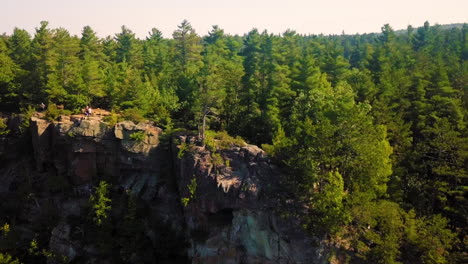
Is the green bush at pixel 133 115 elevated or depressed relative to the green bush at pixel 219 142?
elevated

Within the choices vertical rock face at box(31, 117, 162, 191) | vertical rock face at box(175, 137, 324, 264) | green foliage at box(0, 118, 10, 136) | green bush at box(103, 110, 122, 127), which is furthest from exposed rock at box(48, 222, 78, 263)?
green foliage at box(0, 118, 10, 136)

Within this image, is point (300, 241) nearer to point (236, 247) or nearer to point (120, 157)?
point (236, 247)

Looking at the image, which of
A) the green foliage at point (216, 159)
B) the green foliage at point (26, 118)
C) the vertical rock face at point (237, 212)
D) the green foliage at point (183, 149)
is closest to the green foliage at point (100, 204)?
the vertical rock face at point (237, 212)

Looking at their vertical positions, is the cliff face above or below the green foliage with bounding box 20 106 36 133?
below

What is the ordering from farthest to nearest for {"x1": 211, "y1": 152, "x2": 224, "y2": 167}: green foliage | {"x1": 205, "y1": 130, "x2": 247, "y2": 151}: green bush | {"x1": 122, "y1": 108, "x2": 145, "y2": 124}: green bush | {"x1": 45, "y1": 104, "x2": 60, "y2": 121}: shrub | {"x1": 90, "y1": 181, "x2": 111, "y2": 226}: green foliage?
{"x1": 45, "y1": 104, "x2": 60, "y2": 121}: shrub
{"x1": 122, "y1": 108, "x2": 145, "y2": 124}: green bush
{"x1": 90, "y1": 181, "x2": 111, "y2": 226}: green foliage
{"x1": 205, "y1": 130, "x2": 247, "y2": 151}: green bush
{"x1": 211, "y1": 152, "x2": 224, "y2": 167}: green foliage

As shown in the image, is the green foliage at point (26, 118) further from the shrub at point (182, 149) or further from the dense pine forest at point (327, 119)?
the shrub at point (182, 149)

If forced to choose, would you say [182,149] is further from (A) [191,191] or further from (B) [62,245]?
(B) [62,245]

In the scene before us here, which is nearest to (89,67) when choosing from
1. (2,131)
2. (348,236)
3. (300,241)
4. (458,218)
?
(2,131)

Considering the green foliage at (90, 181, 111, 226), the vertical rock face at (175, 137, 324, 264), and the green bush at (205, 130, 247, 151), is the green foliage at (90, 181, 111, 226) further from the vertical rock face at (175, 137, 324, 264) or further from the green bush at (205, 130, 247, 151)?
the green bush at (205, 130, 247, 151)
